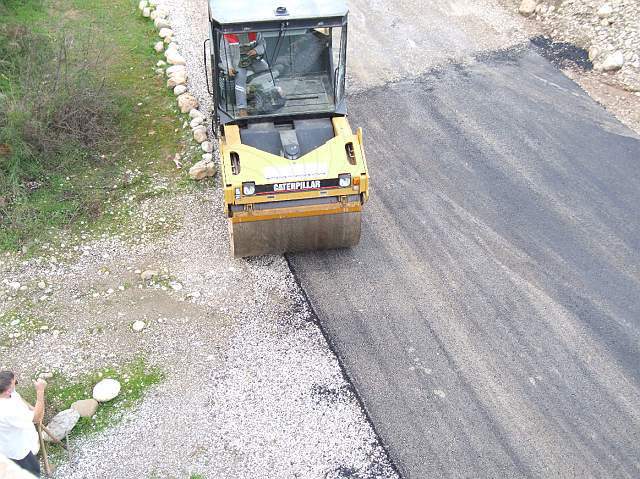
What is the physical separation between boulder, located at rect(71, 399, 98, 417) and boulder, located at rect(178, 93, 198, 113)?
543cm

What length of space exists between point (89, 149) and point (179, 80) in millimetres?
2185

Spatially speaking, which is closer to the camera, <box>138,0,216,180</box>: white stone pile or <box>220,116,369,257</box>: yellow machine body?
<box>220,116,369,257</box>: yellow machine body

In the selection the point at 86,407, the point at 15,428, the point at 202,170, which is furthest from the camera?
the point at 202,170

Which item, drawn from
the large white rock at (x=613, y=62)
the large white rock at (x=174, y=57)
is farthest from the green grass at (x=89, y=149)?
the large white rock at (x=613, y=62)

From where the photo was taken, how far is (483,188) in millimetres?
9445

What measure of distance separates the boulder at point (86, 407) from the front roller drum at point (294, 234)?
2422 mm

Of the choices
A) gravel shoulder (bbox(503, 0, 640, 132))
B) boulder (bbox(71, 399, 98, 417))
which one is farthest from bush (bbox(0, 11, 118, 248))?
gravel shoulder (bbox(503, 0, 640, 132))

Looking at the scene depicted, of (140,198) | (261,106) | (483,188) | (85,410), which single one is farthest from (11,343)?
(483,188)

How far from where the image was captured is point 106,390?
6676 millimetres

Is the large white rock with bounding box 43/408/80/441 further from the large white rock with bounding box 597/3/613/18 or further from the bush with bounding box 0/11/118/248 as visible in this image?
the large white rock with bounding box 597/3/613/18

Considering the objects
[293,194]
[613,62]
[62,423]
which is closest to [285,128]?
[293,194]

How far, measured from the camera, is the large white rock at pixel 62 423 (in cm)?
625

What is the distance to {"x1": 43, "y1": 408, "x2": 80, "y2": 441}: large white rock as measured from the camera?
6.25m

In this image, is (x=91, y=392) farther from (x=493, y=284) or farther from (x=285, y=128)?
(x=493, y=284)
